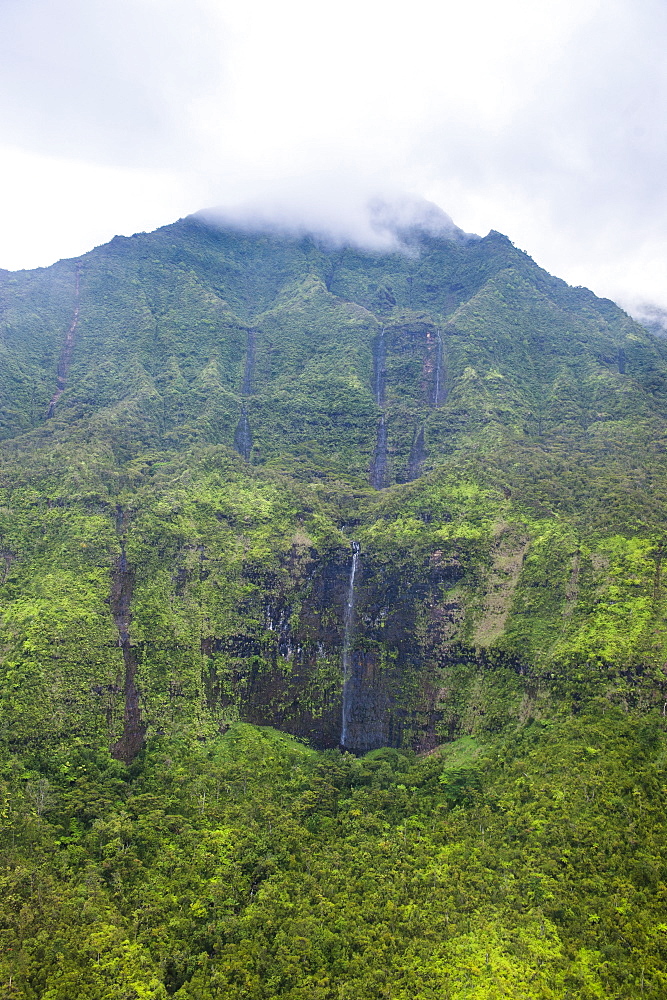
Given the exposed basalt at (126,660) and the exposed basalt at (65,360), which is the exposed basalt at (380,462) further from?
the exposed basalt at (65,360)

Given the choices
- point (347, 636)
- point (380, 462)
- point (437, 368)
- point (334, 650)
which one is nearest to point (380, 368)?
point (437, 368)

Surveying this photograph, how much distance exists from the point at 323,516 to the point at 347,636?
40.3 ft

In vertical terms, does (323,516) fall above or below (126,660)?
above

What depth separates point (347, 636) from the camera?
51469 mm

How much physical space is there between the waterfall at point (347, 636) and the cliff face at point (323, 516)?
184mm

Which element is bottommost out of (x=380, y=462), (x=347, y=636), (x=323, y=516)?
(x=347, y=636)

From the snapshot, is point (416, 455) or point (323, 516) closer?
point (323, 516)

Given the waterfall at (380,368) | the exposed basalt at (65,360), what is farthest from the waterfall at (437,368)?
the exposed basalt at (65,360)

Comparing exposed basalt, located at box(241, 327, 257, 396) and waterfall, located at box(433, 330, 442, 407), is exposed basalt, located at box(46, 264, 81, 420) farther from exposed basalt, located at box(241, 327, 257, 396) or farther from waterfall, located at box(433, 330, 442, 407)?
waterfall, located at box(433, 330, 442, 407)

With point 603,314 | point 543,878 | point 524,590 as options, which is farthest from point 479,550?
point 603,314

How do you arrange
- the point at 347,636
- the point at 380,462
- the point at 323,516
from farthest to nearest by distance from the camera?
the point at 380,462 < the point at 323,516 < the point at 347,636

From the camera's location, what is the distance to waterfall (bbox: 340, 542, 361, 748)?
48.2 meters

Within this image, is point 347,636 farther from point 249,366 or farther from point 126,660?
point 249,366

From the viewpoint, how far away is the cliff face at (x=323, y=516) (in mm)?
42719
